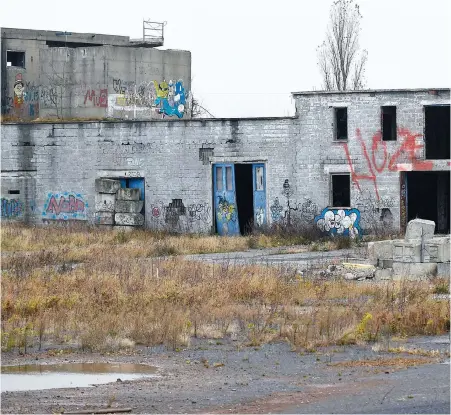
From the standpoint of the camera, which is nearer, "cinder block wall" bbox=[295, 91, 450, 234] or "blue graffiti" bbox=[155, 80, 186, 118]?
"cinder block wall" bbox=[295, 91, 450, 234]

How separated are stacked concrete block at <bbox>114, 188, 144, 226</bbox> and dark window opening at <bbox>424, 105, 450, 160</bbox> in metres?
10.0

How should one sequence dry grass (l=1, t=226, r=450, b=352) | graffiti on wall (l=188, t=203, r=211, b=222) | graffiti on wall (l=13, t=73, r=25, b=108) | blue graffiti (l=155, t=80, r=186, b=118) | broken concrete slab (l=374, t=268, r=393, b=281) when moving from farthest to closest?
1. graffiti on wall (l=13, t=73, r=25, b=108)
2. blue graffiti (l=155, t=80, r=186, b=118)
3. graffiti on wall (l=188, t=203, r=211, b=222)
4. broken concrete slab (l=374, t=268, r=393, b=281)
5. dry grass (l=1, t=226, r=450, b=352)

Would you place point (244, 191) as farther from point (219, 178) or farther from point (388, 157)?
point (388, 157)

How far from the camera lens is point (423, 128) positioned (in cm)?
3253

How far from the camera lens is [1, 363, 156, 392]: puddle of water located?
38.7 feet

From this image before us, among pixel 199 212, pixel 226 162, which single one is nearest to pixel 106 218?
pixel 199 212

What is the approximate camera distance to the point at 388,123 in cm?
3378

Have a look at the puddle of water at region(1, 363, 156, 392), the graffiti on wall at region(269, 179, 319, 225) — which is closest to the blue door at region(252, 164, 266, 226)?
the graffiti on wall at region(269, 179, 319, 225)

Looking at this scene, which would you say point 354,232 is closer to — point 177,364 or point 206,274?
point 206,274

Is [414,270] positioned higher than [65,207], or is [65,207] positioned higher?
[65,207]

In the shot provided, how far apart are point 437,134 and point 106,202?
11670mm

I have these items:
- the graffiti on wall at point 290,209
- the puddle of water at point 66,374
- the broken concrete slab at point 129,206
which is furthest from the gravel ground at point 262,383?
the broken concrete slab at point 129,206

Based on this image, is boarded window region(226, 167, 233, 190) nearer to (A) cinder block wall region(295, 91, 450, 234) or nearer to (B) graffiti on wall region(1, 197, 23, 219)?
(A) cinder block wall region(295, 91, 450, 234)

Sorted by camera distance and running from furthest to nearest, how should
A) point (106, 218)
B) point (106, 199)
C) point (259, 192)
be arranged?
1. point (106, 199)
2. point (106, 218)
3. point (259, 192)
